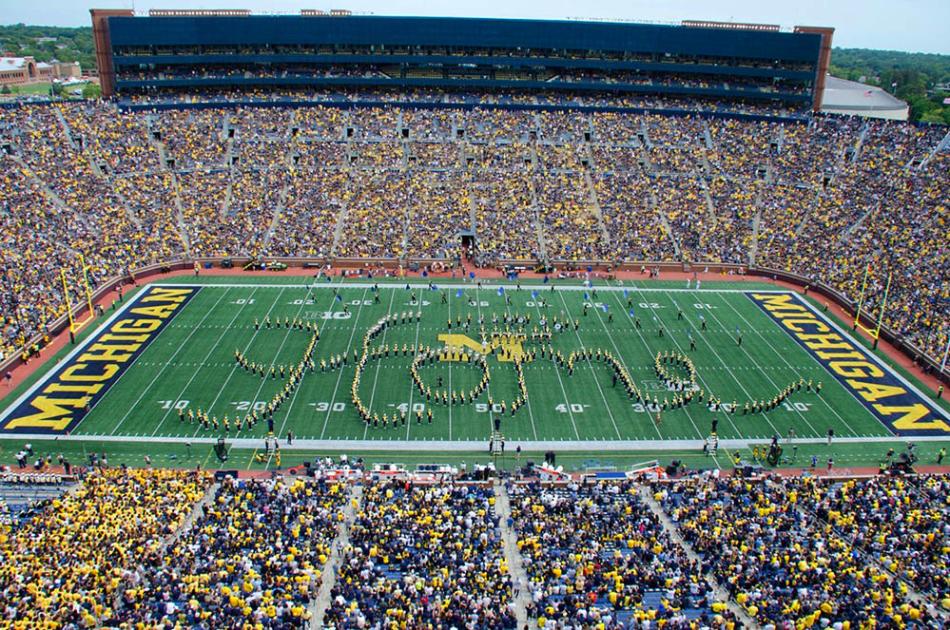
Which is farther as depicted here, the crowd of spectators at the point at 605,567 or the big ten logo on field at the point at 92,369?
the big ten logo on field at the point at 92,369

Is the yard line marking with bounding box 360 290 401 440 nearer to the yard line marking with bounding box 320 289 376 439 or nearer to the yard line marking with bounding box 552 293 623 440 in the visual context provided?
the yard line marking with bounding box 320 289 376 439

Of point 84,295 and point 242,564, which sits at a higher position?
point 84,295

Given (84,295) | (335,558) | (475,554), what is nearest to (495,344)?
(475,554)

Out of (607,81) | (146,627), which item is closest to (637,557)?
(146,627)

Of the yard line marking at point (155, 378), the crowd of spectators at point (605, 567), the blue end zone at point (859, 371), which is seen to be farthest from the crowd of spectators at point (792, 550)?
the yard line marking at point (155, 378)

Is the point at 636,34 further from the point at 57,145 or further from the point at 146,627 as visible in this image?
the point at 146,627

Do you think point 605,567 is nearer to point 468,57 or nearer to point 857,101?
point 468,57

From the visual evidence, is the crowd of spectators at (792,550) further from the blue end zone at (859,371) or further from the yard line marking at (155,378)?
the yard line marking at (155,378)
